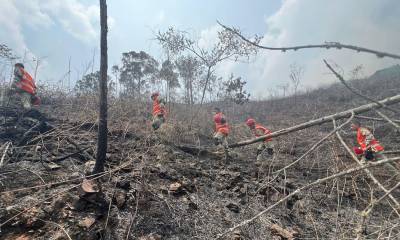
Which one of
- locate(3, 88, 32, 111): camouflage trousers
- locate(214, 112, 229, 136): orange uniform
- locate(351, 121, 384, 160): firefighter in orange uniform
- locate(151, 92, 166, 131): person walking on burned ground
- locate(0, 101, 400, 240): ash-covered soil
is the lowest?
locate(0, 101, 400, 240): ash-covered soil

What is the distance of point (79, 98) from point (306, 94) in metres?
23.5

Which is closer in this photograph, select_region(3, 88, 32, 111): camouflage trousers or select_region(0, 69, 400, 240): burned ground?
select_region(0, 69, 400, 240): burned ground

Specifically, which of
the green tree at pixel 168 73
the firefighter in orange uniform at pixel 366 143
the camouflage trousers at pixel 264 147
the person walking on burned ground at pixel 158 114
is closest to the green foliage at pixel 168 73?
the green tree at pixel 168 73

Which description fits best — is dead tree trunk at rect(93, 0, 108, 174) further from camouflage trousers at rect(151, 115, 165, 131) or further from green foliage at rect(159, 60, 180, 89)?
green foliage at rect(159, 60, 180, 89)

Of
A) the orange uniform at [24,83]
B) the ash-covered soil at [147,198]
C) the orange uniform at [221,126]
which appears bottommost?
the ash-covered soil at [147,198]

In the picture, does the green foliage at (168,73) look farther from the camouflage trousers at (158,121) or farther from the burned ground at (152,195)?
the burned ground at (152,195)

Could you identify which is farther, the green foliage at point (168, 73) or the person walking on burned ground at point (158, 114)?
the green foliage at point (168, 73)

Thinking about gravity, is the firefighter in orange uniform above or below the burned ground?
above

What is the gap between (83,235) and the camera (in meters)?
3.20

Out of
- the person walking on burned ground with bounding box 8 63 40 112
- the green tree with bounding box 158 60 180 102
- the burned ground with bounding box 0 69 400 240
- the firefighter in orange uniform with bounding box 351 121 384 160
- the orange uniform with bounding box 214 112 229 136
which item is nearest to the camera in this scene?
the burned ground with bounding box 0 69 400 240

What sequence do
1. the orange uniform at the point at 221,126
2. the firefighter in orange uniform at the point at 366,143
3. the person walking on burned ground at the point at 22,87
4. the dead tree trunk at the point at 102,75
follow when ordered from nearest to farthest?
1. the dead tree trunk at the point at 102,75
2. the firefighter in orange uniform at the point at 366,143
3. the person walking on burned ground at the point at 22,87
4. the orange uniform at the point at 221,126

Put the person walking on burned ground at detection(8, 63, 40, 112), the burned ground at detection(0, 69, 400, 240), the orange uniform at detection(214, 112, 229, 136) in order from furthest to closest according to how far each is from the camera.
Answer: the orange uniform at detection(214, 112, 229, 136) → the person walking on burned ground at detection(8, 63, 40, 112) → the burned ground at detection(0, 69, 400, 240)

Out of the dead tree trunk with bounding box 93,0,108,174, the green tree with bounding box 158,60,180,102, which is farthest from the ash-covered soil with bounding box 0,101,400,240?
the green tree with bounding box 158,60,180,102

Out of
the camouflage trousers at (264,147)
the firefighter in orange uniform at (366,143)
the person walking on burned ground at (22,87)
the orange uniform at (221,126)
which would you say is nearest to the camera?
the firefighter in orange uniform at (366,143)
